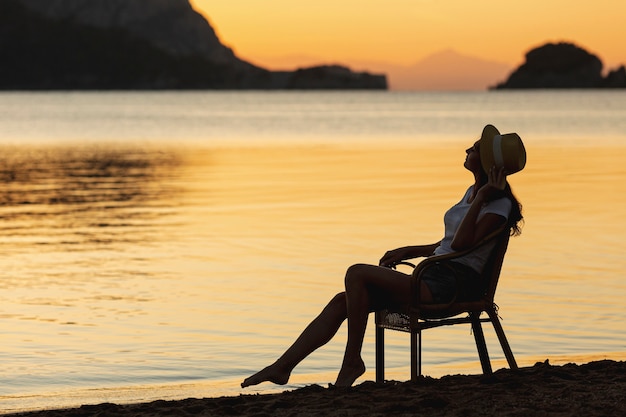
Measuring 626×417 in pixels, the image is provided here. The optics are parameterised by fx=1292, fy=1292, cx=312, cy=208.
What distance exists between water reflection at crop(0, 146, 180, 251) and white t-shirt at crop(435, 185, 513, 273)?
8.88 metres

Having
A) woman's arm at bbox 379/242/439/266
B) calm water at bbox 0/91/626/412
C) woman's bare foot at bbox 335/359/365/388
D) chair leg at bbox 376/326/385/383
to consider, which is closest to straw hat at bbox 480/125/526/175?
woman's arm at bbox 379/242/439/266

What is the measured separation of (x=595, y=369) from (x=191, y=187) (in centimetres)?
1833

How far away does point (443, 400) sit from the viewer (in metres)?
6.22

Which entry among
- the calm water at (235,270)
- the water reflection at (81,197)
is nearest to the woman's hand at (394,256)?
the calm water at (235,270)

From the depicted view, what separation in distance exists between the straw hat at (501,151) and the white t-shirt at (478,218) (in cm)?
18

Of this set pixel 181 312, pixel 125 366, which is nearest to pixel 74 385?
pixel 125 366

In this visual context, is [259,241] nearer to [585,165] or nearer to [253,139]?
[585,165]

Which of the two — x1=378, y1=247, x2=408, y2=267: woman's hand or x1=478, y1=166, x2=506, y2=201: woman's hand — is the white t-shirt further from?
x1=378, y1=247, x2=408, y2=267: woman's hand

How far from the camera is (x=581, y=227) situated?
1647 cm

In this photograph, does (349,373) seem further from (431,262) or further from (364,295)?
(431,262)

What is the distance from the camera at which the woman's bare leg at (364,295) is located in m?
6.79

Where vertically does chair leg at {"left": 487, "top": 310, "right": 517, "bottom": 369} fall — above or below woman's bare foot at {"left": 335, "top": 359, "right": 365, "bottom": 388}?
above

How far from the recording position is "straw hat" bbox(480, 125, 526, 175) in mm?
6781

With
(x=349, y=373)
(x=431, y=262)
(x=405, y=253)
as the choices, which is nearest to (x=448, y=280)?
(x=431, y=262)
